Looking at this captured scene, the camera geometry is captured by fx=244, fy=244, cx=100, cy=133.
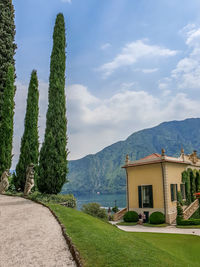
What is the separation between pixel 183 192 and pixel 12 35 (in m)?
28.5

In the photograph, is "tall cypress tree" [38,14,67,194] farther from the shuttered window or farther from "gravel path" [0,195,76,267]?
the shuttered window

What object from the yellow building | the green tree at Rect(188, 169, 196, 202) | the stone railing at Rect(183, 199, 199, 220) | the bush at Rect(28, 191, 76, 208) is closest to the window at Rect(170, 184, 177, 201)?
the yellow building

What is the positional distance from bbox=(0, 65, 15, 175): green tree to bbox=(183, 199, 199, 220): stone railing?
19.3m

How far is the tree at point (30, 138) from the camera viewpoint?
23.0 m

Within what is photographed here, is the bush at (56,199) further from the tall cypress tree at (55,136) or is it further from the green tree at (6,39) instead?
the green tree at (6,39)

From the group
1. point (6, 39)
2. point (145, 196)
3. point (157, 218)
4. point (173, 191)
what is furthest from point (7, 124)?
point (173, 191)

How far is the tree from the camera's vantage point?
2304cm

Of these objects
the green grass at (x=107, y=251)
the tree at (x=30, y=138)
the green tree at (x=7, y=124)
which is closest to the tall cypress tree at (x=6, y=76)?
the green tree at (x=7, y=124)

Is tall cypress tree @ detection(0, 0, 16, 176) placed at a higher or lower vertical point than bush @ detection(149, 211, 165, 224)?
higher

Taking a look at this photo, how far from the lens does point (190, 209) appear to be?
87.0 feet

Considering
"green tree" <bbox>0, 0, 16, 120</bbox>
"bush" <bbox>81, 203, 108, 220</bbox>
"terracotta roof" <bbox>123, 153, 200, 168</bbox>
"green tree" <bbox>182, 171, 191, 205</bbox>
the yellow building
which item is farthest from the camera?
"green tree" <bbox>182, 171, 191, 205</bbox>

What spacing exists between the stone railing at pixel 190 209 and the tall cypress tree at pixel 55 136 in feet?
46.5

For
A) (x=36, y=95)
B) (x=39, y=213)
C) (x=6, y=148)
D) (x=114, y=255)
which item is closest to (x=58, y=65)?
(x=36, y=95)

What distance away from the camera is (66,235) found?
8594 millimetres
